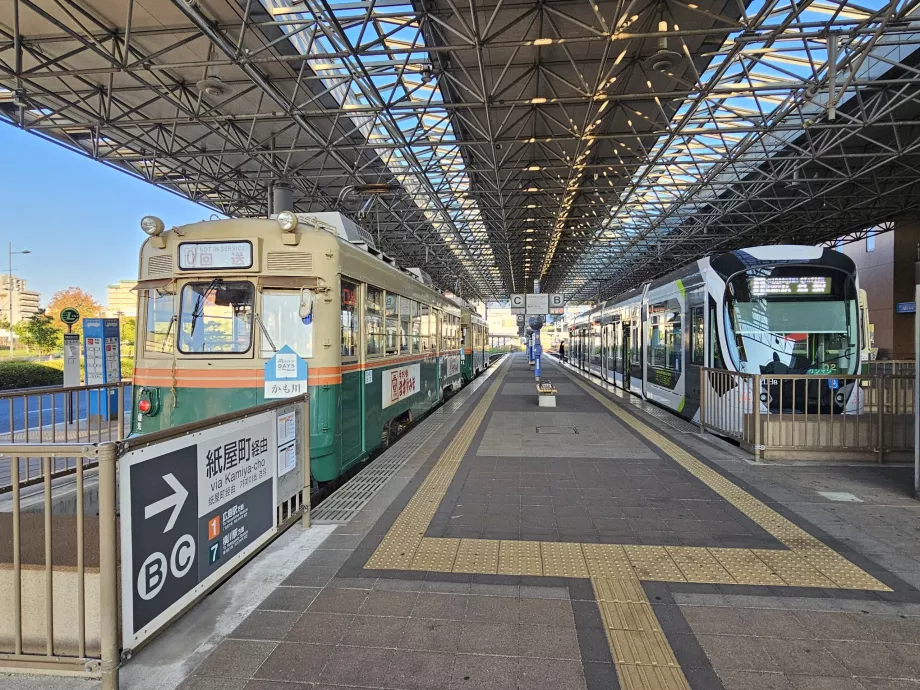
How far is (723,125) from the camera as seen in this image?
1570 centimetres

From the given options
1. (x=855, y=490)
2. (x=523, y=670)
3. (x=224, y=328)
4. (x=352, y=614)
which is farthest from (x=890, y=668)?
(x=224, y=328)

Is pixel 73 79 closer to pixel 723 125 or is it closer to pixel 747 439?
pixel 747 439

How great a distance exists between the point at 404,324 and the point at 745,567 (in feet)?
18.0

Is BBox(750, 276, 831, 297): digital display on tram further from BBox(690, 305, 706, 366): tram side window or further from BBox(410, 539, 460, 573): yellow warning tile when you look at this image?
BBox(410, 539, 460, 573): yellow warning tile

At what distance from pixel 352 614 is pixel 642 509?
2.92 metres

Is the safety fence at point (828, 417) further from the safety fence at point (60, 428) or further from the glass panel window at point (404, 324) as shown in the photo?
the safety fence at point (60, 428)

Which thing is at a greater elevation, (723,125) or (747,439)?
(723,125)

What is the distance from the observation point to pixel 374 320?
619 centimetres

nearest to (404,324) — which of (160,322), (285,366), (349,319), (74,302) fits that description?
(349,319)

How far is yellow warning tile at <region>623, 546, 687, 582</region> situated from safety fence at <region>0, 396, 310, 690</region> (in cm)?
268

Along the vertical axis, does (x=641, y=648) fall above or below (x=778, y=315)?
below

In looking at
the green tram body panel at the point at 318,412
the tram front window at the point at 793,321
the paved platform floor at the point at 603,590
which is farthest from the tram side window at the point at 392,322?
the tram front window at the point at 793,321

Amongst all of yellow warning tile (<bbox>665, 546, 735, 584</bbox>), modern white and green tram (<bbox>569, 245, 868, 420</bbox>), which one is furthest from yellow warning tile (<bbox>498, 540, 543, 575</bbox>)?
modern white and green tram (<bbox>569, 245, 868, 420</bbox>)

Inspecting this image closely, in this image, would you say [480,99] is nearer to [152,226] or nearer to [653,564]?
[152,226]
